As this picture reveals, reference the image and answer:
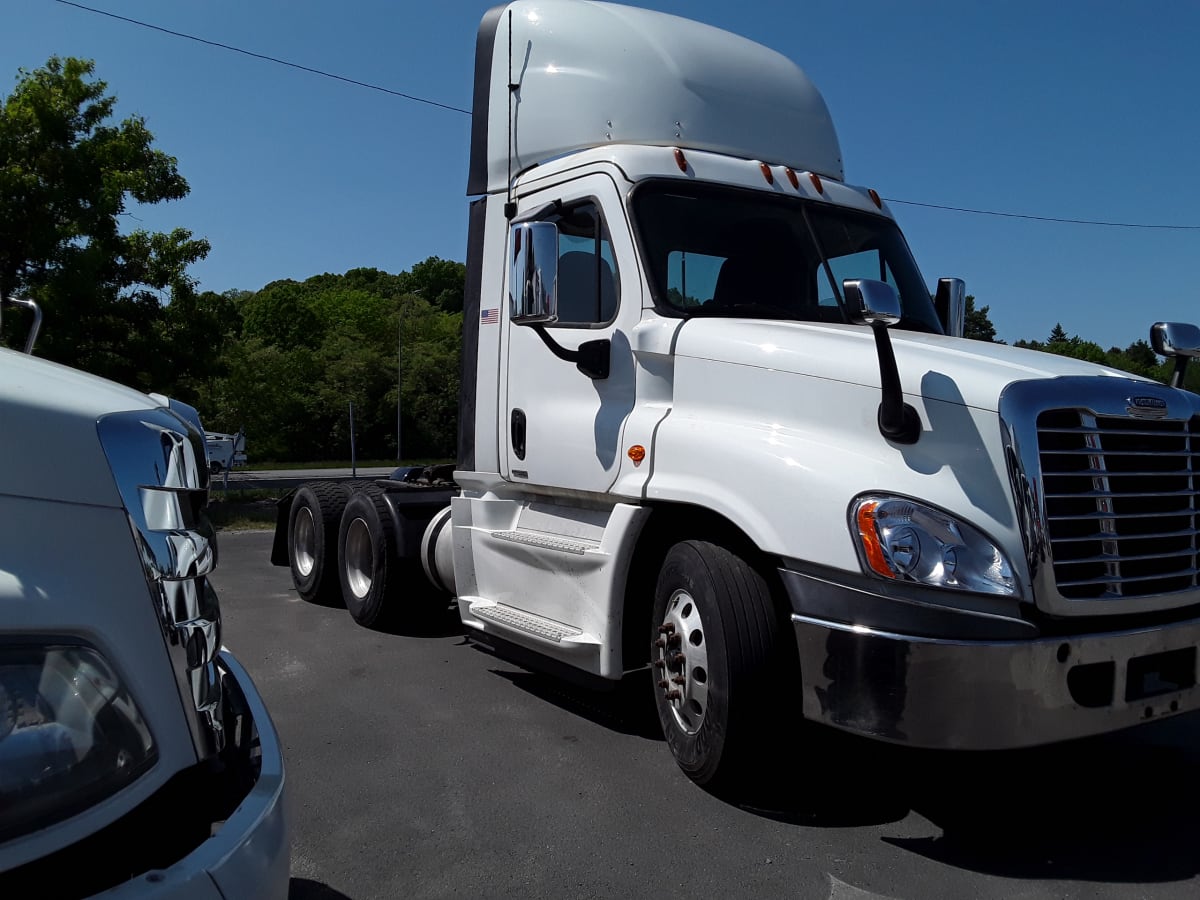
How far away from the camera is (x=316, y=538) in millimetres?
8055

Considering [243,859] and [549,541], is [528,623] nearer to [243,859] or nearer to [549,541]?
[549,541]

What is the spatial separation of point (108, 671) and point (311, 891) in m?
2.08

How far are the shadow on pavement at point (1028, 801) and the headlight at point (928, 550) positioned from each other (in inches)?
41.1

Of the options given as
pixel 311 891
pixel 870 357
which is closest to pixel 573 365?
pixel 870 357

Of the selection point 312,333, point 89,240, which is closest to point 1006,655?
point 89,240

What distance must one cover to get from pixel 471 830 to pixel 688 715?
3.25 feet

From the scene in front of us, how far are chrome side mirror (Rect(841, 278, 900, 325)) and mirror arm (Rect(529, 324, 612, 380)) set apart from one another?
1.46 m

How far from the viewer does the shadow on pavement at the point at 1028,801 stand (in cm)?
358

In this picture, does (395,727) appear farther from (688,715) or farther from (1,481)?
(1,481)

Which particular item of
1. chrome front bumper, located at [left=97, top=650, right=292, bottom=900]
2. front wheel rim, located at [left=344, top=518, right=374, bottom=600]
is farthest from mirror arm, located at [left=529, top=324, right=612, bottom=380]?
chrome front bumper, located at [left=97, top=650, right=292, bottom=900]

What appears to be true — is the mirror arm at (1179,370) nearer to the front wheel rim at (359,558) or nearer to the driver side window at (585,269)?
the driver side window at (585,269)

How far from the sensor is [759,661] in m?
3.77

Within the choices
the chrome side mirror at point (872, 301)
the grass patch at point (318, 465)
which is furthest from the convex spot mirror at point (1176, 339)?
the grass patch at point (318, 465)

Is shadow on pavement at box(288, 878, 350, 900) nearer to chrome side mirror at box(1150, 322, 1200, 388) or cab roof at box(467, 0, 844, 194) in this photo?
cab roof at box(467, 0, 844, 194)
